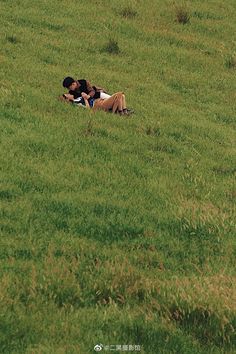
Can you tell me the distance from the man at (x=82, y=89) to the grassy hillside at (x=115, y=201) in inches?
16.0

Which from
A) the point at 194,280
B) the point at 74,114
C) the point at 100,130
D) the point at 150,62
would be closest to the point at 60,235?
the point at 194,280

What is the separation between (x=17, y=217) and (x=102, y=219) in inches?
46.2

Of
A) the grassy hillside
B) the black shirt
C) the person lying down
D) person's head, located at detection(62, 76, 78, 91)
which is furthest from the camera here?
person's head, located at detection(62, 76, 78, 91)

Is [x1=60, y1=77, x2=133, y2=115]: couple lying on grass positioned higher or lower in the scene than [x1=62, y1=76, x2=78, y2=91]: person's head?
lower

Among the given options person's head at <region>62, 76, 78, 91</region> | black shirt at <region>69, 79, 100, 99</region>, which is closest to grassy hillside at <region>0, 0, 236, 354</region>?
person's head at <region>62, 76, 78, 91</region>

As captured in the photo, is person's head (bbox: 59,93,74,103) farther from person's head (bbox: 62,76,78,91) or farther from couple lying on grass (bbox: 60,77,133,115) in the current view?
person's head (bbox: 62,76,78,91)

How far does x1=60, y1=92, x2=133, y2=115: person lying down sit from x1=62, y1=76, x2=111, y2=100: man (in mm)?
114

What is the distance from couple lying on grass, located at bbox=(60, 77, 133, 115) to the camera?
46.7ft

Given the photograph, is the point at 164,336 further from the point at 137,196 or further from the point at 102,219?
the point at 137,196

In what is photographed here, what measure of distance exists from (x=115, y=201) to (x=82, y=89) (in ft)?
20.4

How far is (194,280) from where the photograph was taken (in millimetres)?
6723

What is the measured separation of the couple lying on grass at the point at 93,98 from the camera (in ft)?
46.7

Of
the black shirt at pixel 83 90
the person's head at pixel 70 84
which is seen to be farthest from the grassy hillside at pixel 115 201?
the black shirt at pixel 83 90

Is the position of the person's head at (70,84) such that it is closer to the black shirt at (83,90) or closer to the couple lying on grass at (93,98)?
the couple lying on grass at (93,98)
